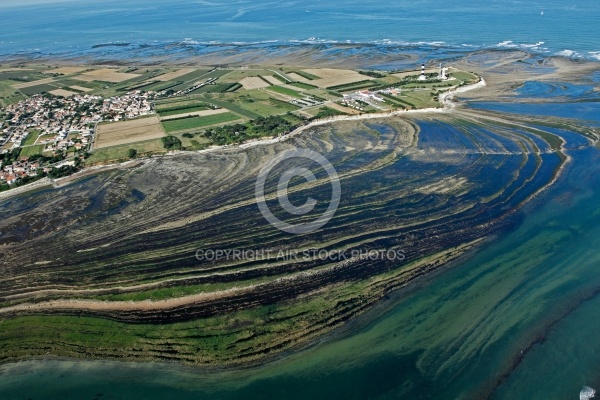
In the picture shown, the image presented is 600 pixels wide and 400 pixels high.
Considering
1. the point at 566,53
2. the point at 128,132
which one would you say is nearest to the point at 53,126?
the point at 128,132

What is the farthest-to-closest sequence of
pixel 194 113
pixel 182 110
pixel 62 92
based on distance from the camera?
pixel 62 92, pixel 182 110, pixel 194 113

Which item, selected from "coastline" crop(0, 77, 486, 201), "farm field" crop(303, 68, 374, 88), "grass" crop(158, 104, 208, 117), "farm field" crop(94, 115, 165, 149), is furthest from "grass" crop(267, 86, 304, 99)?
"farm field" crop(94, 115, 165, 149)

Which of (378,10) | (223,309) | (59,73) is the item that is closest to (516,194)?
(223,309)

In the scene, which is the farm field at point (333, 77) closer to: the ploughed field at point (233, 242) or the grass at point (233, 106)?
the grass at point (233, 106)

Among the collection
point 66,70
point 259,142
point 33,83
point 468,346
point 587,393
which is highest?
point 66,70

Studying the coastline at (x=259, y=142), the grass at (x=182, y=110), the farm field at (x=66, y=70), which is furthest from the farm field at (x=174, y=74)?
the coastline at (x=259, y=142)

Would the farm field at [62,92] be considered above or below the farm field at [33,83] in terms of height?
below

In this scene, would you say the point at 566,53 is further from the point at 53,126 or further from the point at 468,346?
the point at 53,126
